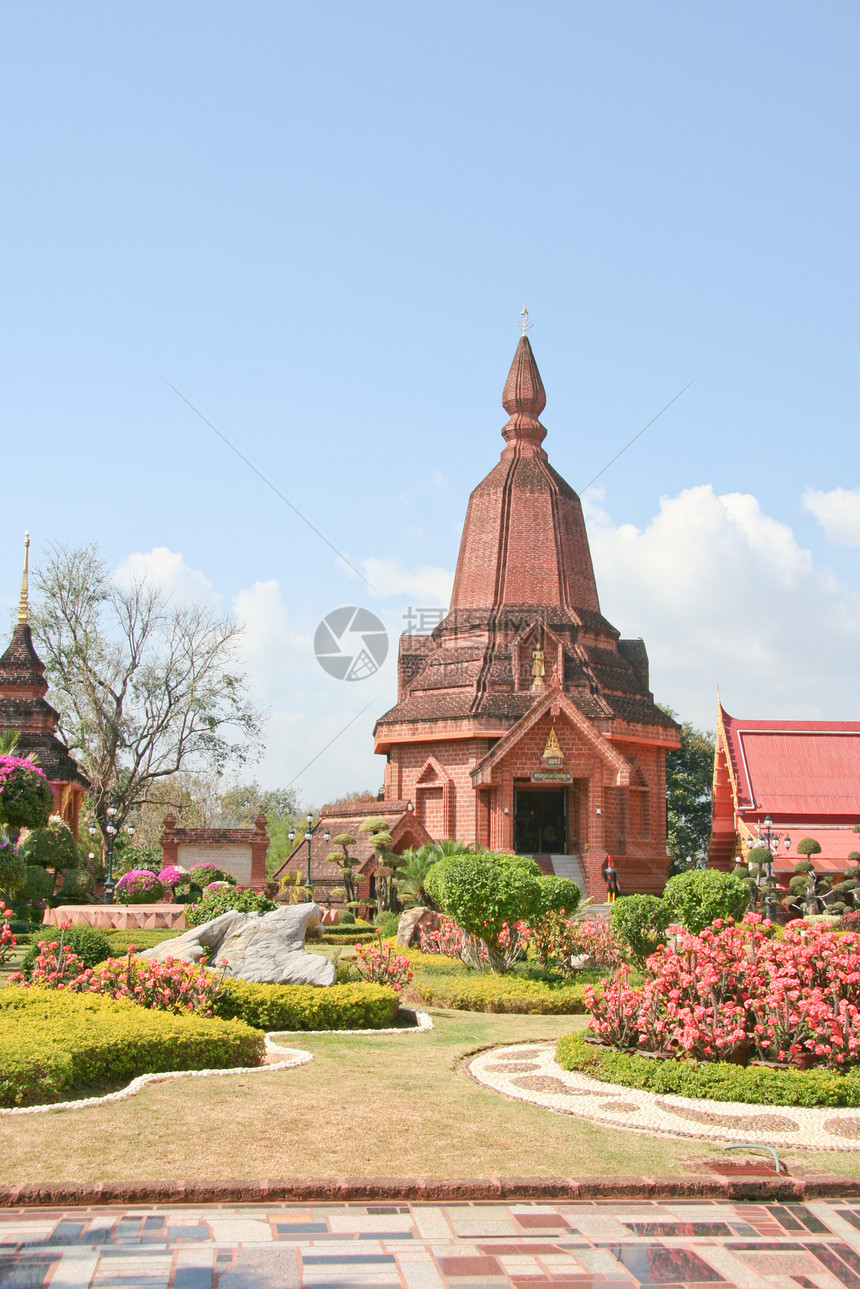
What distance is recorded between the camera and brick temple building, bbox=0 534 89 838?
32.3m

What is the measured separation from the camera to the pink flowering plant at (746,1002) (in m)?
8.78

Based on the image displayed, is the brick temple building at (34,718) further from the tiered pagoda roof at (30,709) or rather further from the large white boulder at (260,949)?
the large white boulder at (260,949)

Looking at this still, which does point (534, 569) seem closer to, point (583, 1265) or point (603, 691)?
point (603, 691)

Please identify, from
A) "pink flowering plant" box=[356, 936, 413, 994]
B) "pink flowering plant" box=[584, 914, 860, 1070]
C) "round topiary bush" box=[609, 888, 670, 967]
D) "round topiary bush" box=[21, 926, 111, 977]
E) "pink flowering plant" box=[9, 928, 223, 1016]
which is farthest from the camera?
"round topiary bush" box=[609, 888, 670, 967]

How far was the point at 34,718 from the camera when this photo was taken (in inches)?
1303

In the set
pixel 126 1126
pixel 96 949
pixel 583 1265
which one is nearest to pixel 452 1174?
pixel 583 1265

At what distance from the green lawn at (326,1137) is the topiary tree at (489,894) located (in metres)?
5.17

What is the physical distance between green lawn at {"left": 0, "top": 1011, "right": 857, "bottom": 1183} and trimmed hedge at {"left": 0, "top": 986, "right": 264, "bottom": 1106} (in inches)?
15.7

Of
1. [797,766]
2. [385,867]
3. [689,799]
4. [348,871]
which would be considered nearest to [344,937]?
[385,867]

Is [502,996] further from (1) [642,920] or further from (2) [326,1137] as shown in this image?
(2) [326,1137]

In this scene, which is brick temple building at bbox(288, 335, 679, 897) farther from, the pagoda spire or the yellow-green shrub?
the yellow-green shrub

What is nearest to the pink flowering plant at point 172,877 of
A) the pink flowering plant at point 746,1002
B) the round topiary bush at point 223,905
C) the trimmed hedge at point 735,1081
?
the round topiary bush at point 223,905

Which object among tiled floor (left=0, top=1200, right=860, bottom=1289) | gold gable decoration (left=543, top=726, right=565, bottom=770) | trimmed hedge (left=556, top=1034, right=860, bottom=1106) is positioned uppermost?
gold gable decoration (left=543, top=726, right=565, bottom=770)

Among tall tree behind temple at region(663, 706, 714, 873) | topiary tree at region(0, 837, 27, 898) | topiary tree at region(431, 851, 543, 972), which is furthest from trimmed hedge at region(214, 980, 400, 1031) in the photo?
tall tree behind temple at region(663, 706, 714, 873)
